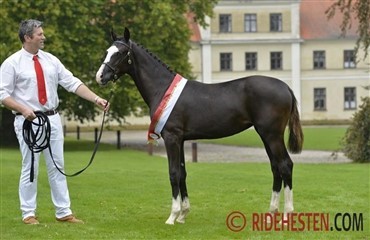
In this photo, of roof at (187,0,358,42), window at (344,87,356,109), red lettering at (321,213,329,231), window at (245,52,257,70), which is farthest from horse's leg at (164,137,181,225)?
window at (344,87,356,109)

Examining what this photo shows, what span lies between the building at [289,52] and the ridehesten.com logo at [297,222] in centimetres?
5436

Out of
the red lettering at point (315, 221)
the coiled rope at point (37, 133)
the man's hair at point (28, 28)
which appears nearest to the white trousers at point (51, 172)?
the coiled rope at point (37, 133)

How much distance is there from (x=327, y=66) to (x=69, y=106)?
39.9 metres

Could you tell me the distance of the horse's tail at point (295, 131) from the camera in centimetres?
927

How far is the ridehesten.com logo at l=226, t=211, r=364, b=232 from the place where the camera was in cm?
882

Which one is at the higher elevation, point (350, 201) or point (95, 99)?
point (95, 99)

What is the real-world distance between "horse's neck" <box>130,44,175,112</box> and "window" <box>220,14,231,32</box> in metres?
55.1

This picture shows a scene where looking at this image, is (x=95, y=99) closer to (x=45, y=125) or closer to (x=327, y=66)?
(x=45, y=125)

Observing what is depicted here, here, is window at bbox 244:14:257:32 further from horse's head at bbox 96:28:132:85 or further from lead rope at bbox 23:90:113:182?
lead rope at bbox 23:90:113:182

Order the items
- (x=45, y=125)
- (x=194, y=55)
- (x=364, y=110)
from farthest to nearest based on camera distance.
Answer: (x=194, y=55)
(x=364, y=110)
(x=45, y=125)

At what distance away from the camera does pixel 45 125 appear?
8.90 metres

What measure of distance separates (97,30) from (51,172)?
20765 mm

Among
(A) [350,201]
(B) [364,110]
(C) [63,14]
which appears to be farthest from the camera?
(C) [63,14]

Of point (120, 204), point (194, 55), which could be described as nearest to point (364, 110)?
point (120, 204)
